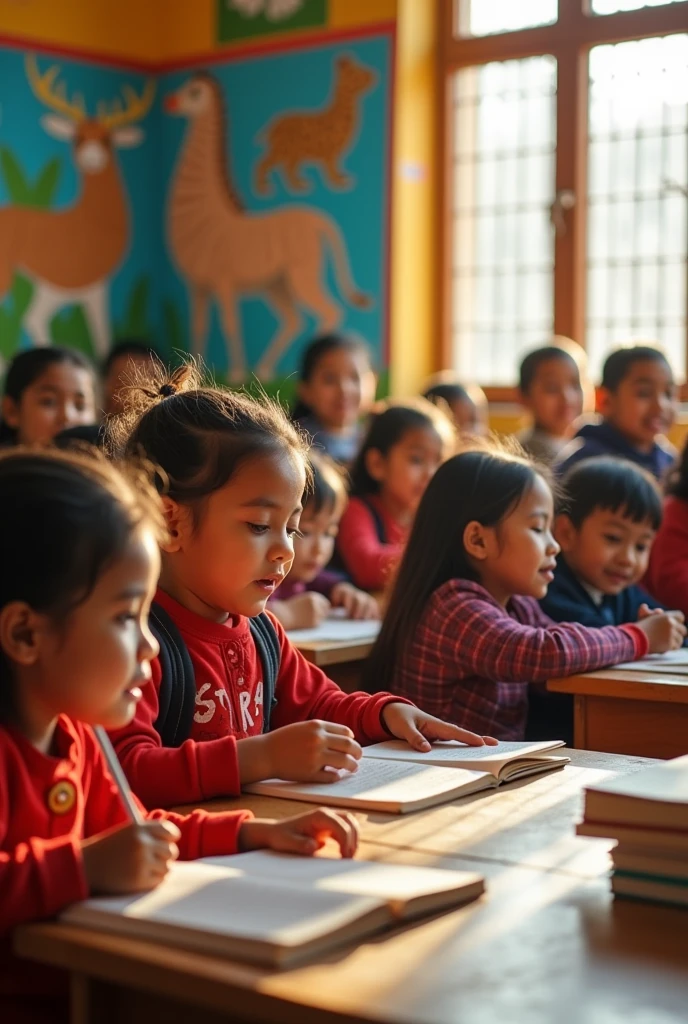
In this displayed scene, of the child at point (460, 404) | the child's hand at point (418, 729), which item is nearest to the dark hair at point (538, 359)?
the child at point (460, 404)

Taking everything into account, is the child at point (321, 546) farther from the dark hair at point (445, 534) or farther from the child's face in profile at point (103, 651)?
the child's face in profile at point (103, 651)

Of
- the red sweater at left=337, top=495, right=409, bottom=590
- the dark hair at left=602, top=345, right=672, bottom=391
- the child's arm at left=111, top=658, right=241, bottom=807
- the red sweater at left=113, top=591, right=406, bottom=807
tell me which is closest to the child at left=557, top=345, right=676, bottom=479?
the dark hair at left=602, top=345, right=672, bottom=391

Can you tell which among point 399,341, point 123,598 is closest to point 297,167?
point 399,341

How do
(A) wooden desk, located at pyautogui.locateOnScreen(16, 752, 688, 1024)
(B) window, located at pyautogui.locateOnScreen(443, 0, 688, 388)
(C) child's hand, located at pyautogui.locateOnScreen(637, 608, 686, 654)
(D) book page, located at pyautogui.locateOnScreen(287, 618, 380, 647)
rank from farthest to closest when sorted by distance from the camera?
(B) window, located at pyautogui.locateOnScreen(443, 0, 688, 388) → (D) book page, located at pyautogui.locateOnScreen(287, 618, 380, 647) → (C) child's hand, located at pyautogui.locateOnScreen(637, 608, 686, 654) → (A) wooden desk, located at pyautogui.locateOnScreen(16, 752, 688, 1024)

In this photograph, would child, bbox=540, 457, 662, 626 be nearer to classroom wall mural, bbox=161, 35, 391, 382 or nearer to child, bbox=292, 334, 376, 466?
child, bbox=292, 334, 376, 466

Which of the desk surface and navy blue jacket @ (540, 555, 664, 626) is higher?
navy blue jacket @ (540, 555, 664, 626)

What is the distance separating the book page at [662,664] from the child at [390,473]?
1399mm

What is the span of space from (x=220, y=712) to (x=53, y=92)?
5.59m

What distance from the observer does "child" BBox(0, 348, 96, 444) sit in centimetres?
386

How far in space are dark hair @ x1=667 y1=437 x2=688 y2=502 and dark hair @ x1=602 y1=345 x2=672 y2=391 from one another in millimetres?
1025

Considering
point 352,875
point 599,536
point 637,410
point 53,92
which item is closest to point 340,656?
point 599,536

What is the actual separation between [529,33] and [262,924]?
5.69m

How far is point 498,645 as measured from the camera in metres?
2.35

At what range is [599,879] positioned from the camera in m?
1.27
